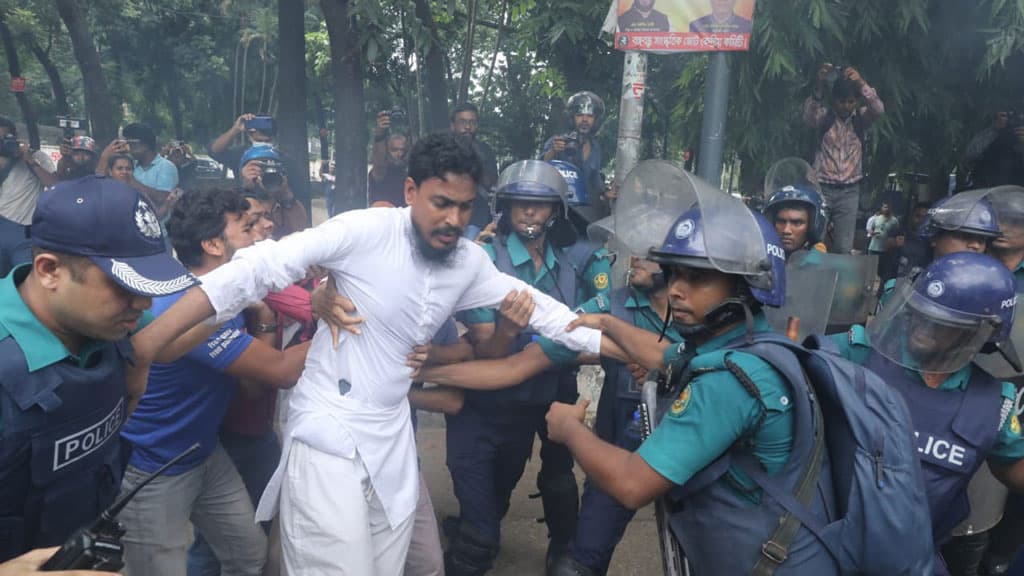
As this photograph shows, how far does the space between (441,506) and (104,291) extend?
316 centimetres

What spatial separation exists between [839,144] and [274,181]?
4.82 metres

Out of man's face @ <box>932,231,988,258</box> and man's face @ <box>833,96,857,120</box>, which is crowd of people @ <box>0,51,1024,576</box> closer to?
man's face @ <box>932,231,988,258</box>

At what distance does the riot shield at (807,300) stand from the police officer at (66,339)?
2828 millimetres

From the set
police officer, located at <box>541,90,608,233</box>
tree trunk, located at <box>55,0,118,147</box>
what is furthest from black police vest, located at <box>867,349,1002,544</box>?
tree trunk, located at <box>55,0,118,147</box>

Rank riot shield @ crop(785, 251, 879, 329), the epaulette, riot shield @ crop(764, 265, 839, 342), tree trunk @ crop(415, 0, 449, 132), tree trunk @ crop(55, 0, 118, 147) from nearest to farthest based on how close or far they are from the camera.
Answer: the epaulette, riot shield @ crop(764, 265, 839, 342), riot shield @ crop(785, 251, 879, 329), tree trunk @ crop(415, 0, 449, 132), tree trunk @ crop(55, 0, 118, 147)

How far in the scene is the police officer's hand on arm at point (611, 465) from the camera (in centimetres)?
181

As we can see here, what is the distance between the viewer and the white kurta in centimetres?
255

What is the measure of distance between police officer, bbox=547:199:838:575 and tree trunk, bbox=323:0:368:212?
657 centimetres

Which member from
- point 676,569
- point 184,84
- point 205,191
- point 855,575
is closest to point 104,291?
point 205,191

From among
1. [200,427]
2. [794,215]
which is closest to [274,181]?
[200,427]

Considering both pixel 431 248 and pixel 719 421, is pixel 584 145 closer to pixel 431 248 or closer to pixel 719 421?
pixel 431 248

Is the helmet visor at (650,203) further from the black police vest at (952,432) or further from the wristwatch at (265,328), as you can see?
the wristwatch at (265,328)

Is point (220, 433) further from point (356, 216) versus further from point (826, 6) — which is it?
point (826, 6)

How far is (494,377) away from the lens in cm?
332
